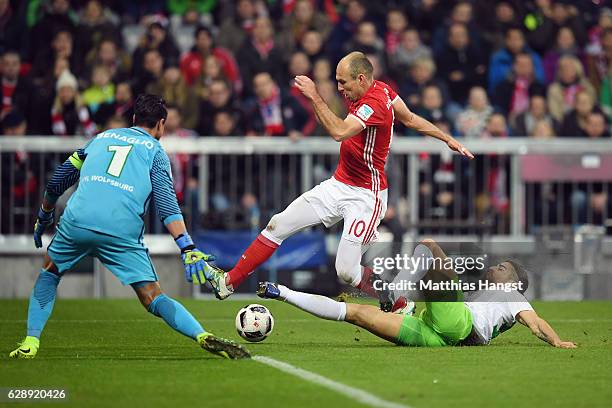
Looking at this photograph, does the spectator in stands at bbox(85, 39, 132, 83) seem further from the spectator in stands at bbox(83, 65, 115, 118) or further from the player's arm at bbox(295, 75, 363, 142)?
the player's arm at bbox(295, 75, 363, 142)

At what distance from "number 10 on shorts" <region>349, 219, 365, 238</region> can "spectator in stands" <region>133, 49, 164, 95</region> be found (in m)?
7.63

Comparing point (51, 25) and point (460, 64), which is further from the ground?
point (51, 25)

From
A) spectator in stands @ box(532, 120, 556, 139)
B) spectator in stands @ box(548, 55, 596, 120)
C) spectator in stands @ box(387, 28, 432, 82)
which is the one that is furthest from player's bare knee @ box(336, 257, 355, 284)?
spectator in stands @ box(548, 55, 596, 120)

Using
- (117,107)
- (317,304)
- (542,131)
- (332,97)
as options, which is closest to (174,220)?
(317,304)

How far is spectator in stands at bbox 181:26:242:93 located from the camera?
767 inches

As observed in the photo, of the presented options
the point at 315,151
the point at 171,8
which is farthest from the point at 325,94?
the point at 171,8

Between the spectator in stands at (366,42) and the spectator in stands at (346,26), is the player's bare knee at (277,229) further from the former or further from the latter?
the spectator in stands at (346,26)

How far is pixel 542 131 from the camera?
64.1 feet

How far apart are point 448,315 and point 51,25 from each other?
431 inches

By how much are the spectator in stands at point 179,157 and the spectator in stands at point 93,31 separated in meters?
1.77

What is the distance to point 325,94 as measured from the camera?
18.5 metres

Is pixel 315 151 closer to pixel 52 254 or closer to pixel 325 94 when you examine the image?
pixel 325 94

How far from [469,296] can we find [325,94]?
26.1ft

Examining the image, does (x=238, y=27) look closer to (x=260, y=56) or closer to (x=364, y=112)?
(x=260, y=56)
